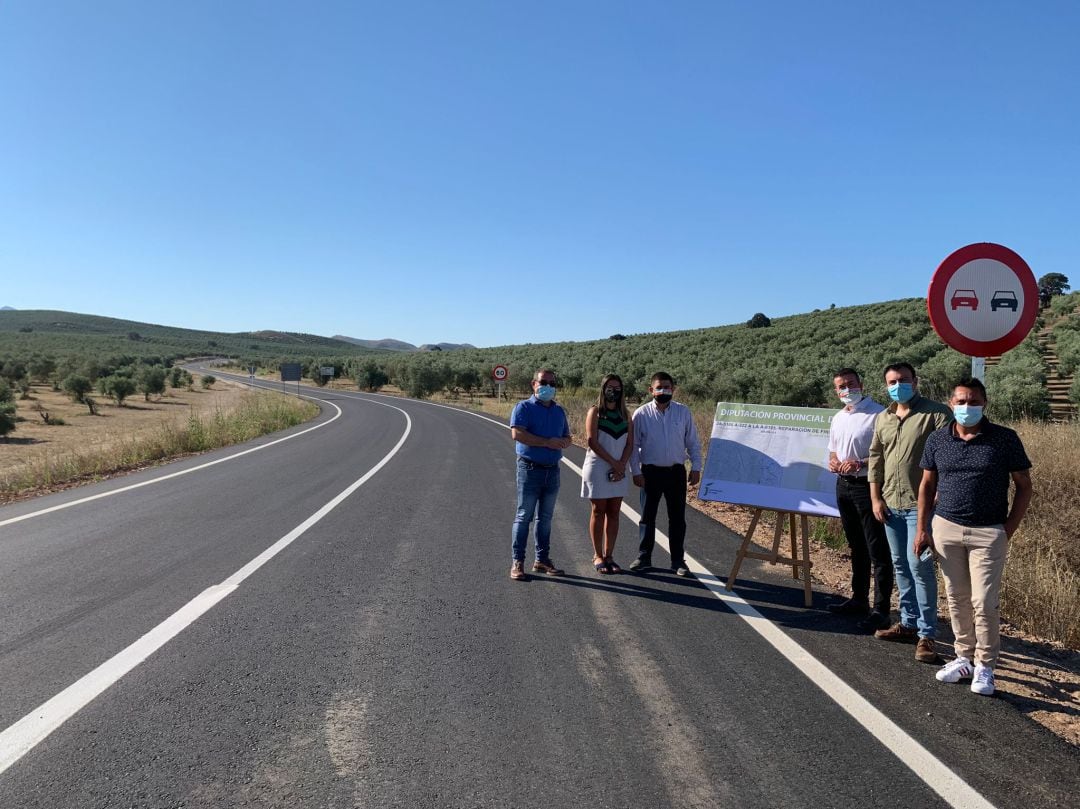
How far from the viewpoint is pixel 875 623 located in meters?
5.00

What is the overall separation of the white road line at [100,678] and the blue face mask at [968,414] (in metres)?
5.04

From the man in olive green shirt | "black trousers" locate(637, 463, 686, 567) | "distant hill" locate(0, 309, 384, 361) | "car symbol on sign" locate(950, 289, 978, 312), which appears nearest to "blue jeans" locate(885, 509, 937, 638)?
the man in olive green shirt

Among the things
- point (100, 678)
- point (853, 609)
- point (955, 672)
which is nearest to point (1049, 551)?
point (853, 609)

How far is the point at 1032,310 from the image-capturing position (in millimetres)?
4676

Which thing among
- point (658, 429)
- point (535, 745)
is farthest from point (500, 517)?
point (535, 745)

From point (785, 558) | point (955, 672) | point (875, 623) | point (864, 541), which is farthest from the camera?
point (785, 558)

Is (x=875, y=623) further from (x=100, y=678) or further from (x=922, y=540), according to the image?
(x=100, y=678)

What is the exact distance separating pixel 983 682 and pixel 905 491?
47.9 inches

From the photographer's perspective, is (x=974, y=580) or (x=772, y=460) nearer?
(x=974, y=580)

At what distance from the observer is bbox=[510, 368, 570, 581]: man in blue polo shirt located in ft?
20.4

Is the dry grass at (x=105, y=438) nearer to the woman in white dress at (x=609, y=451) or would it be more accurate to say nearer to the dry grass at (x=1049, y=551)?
the woman in white dress at (x=609, y=451)

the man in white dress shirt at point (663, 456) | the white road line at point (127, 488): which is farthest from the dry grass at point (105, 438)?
the man in white dress shirt at point (663, 456)

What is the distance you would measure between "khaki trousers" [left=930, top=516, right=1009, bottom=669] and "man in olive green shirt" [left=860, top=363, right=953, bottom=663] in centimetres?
27

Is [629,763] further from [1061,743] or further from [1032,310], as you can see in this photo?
[1032,310]
